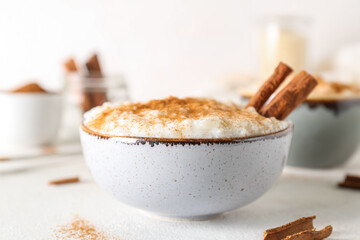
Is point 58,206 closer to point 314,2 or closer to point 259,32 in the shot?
point 259,32

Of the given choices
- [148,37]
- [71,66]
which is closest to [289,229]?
[71,66]

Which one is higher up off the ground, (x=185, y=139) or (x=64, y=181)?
(x=185, y=139)

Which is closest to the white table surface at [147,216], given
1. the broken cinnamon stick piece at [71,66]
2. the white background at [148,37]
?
the broken cinnamon stick piece at [71,66]

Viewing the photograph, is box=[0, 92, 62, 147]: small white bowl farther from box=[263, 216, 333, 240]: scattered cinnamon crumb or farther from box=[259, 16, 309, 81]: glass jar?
box=[259, 16, 309, 81]: glass jar

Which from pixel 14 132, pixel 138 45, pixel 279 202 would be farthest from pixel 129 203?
pixel 138 45

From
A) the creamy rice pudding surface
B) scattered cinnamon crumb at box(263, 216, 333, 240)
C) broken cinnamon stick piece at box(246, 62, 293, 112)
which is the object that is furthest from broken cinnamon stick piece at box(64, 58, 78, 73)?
scattered cinnamon crumb at box(263, 216, 333, 240)

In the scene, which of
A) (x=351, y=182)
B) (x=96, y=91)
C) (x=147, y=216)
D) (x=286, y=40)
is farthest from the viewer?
(x=286, y=40)

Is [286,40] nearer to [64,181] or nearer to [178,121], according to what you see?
[64,181]
